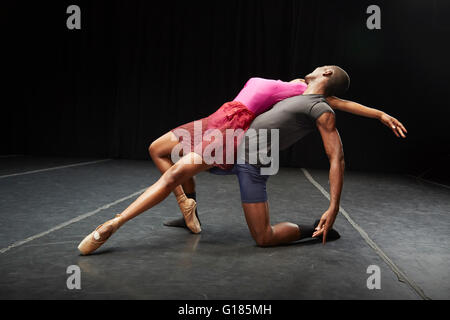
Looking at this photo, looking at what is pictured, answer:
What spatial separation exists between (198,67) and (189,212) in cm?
438

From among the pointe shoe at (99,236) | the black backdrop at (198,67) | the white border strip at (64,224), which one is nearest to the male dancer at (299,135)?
the pointe shoe at (99,236)

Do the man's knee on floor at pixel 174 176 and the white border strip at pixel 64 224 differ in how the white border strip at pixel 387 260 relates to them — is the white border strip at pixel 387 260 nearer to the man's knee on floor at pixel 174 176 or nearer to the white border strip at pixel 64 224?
the man's knee on floor at pixel 174 176

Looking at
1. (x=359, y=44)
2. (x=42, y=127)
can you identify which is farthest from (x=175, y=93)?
(x=359, y=44)

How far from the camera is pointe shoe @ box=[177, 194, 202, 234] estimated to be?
226 centimetres

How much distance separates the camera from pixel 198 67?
250 inches

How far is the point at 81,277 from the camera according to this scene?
1585 millimetres

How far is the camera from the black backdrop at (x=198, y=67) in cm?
602

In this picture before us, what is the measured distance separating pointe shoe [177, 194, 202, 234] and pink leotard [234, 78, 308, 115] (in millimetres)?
562

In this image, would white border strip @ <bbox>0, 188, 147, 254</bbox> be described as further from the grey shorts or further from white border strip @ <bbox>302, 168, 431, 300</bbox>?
white border strip @ <bbox>302, 168, 431, 300</bbox>

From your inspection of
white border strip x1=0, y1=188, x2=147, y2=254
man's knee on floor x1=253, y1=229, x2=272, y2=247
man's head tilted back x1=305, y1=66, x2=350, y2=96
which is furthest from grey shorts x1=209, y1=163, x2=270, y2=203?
white border strip x1=0, y1=188, x2=147, y2=254

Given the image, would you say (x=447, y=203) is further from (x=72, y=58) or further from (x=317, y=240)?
(x=72, y=58)

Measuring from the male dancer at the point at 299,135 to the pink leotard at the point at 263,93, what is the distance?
0.08m

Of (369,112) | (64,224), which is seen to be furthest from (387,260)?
(64,224)
